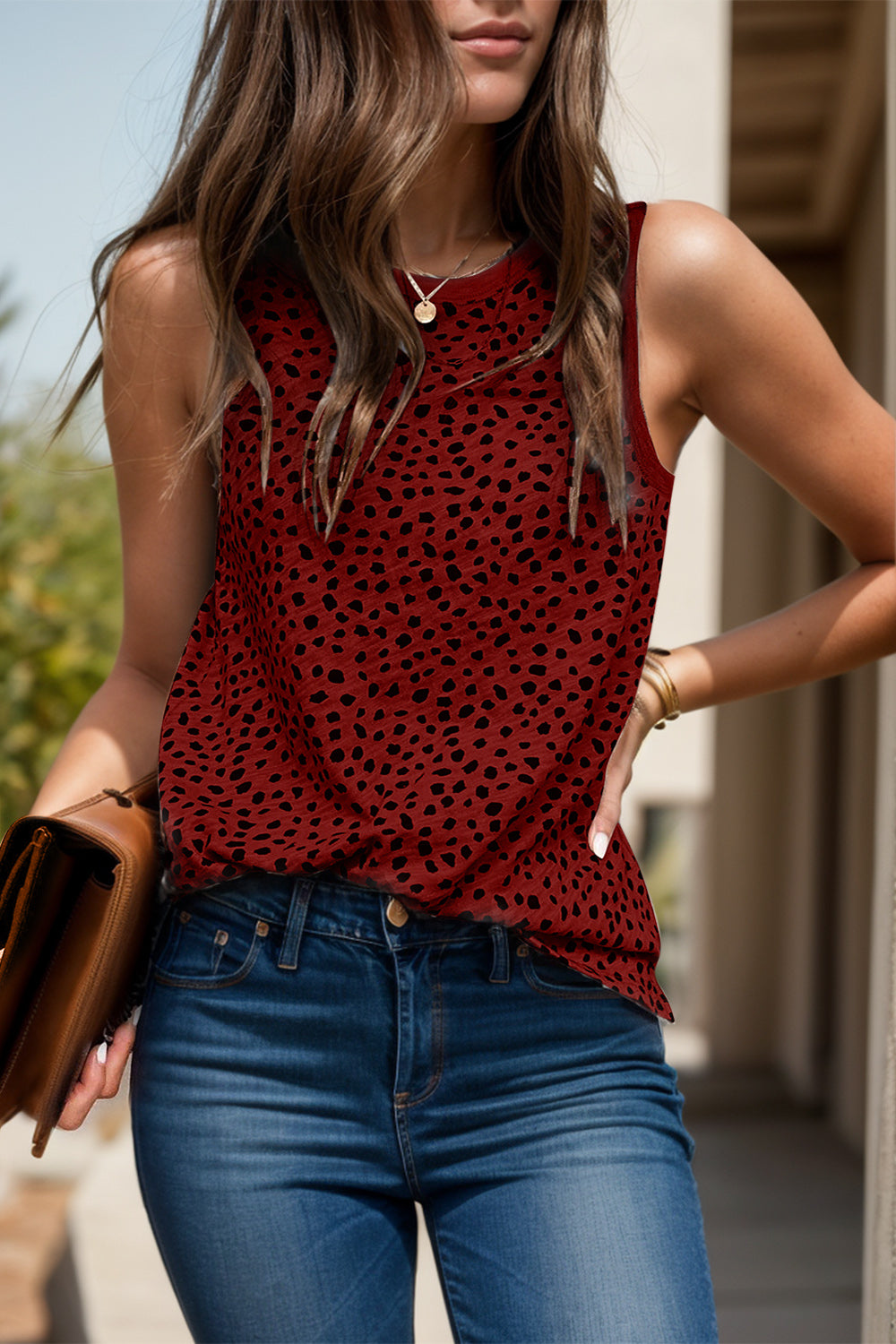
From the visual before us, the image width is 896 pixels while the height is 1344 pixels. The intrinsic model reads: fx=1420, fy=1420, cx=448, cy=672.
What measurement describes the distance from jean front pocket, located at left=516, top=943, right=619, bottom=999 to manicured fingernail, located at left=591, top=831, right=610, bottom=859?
0.12 metres

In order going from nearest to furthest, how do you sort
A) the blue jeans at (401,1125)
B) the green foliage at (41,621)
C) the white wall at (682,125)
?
the blue jeans at (401,1125) < the white wall at (682,125) < the green foliage at (41,621)

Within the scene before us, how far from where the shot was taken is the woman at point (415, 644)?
53.5 inches

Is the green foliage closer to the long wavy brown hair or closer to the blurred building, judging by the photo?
the blurred building

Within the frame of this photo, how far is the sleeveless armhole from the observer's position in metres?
1.48

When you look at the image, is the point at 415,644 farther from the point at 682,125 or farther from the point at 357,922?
the point at 682,125

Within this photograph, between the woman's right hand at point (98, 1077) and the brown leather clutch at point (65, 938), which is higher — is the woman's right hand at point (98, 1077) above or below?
below

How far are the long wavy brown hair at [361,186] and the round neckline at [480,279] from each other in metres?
0.03

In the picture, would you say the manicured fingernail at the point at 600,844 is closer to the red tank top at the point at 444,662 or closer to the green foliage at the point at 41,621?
the red tank top at the point at 444,662

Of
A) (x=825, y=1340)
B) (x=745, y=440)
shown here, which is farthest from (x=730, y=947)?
(x=745, y=440)

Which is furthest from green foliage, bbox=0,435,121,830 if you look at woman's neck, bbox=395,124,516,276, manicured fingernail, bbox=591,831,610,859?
manicured fingernail, bbox=591,831,610,859

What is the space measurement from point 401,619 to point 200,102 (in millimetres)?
669

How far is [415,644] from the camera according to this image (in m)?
1.42

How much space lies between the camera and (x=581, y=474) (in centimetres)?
144

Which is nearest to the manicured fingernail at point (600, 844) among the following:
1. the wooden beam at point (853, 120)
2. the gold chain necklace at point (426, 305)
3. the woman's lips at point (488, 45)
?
the gold chain necklace at point (426, 305)
